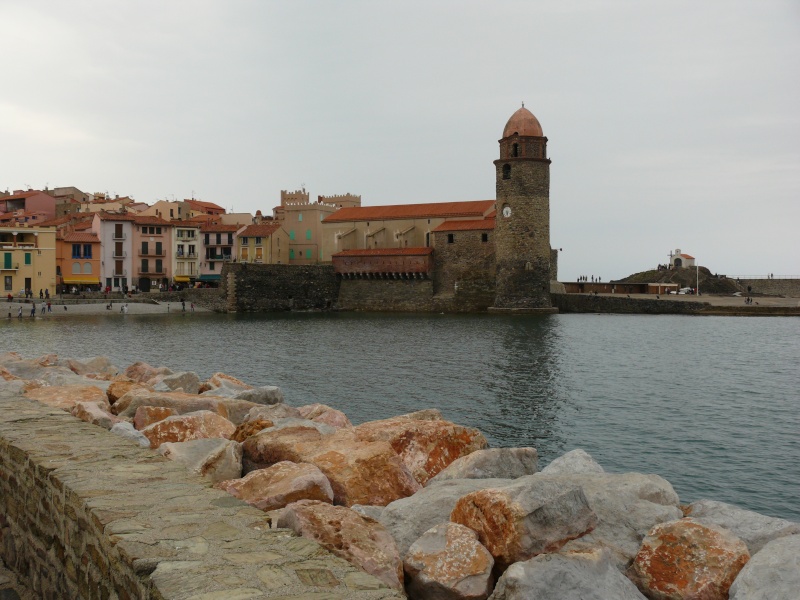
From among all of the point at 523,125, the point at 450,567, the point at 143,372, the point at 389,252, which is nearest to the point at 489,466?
the point at 450,567

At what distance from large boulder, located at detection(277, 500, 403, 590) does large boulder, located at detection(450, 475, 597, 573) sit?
0.61 meters

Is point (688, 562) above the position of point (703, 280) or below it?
below

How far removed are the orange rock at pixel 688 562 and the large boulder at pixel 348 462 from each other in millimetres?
2035

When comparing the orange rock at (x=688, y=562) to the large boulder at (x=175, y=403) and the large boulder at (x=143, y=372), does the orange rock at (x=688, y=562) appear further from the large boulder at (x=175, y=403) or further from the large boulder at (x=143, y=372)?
the large boulder at (x=143, y=372)

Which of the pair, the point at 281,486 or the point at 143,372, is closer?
the point at 281,486

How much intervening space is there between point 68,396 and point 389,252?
154 feet

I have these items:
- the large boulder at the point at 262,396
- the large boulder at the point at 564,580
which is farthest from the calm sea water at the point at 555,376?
the large boulder at the point at 564,580

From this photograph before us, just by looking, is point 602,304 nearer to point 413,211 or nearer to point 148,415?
point 413,211

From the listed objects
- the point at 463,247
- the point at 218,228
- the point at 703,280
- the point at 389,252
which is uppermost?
the point at 218,228

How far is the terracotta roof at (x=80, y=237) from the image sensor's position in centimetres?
5566

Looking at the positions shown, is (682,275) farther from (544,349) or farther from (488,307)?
(544,349)

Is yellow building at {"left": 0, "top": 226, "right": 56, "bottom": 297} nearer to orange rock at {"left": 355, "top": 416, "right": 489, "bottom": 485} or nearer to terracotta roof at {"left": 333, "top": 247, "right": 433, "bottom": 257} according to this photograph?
terracotta roof at {"left": 333, "top": 247, "right": 433, "bottom": 257}

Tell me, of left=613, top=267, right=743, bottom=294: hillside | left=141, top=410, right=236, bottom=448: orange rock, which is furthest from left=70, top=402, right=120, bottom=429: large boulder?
left=613, top=267, right=743, bottom=294: hillside

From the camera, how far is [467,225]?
53500 millimetres
